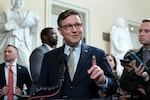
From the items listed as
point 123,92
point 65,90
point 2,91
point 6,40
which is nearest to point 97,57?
point 65,90

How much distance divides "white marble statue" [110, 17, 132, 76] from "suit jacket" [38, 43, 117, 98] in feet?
22.1

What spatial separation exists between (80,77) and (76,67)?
0.24 feet

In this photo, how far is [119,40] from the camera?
9.24m

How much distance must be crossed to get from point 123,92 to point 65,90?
0.63 m

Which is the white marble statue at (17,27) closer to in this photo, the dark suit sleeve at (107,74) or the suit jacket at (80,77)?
the suit jacket at (80,77)

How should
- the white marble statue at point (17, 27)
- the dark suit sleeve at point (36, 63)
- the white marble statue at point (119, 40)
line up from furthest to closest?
the white marble statue at point (119, 40) < the white marble statue at point (17, 27) < the dark suit sleeve at point (36, 63)

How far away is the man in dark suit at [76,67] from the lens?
2302 millimetres

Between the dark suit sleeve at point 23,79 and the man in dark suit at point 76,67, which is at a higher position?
the man in dark suit at point 76,67

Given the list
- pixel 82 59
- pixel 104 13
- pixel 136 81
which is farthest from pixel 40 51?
pixel 104 13

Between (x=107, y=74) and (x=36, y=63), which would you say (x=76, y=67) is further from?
(x=36, y=63)

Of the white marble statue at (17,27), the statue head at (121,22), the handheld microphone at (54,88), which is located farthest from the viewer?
the statue head at (121,22)

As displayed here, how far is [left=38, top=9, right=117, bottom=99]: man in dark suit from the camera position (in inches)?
90.6

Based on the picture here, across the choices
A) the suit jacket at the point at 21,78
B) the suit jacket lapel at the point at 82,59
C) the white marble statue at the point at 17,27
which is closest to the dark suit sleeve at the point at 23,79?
the suit jacket at the point at 21,78

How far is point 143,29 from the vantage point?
3145mm
